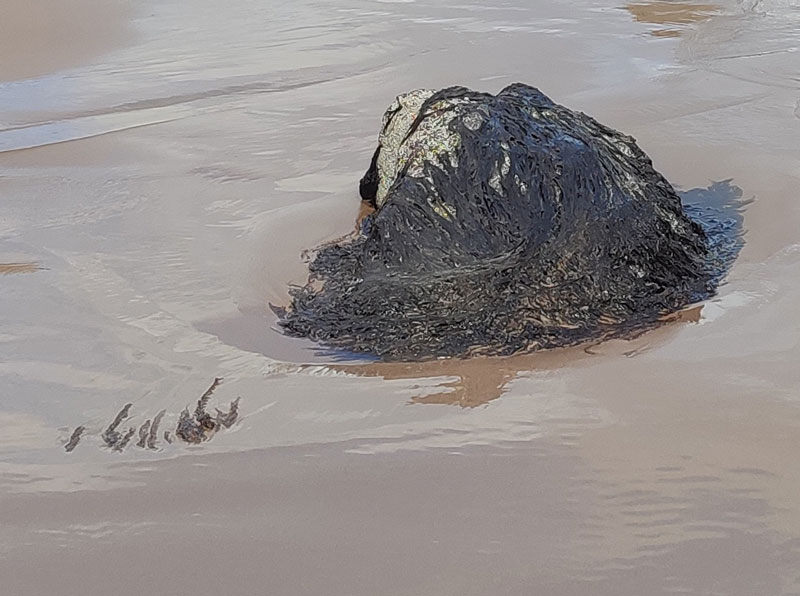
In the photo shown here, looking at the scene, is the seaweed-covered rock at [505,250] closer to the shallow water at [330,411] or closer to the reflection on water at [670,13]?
the shallow water at [330,411]

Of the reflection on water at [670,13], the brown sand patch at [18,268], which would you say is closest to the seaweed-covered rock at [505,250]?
the brown sand patch at [18,268]

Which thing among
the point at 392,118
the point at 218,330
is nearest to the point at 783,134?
the point at 392,118

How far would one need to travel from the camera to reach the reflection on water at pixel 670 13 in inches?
338

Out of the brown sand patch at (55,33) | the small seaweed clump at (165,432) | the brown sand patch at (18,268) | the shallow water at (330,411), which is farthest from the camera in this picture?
the brown sand patch at (55,33)

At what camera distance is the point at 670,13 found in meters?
9.18

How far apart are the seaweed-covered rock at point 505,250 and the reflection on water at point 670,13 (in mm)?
5052

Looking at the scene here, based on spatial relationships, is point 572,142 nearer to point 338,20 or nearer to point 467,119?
point 467,119

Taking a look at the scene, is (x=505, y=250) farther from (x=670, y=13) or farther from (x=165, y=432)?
(x=670, y=13)

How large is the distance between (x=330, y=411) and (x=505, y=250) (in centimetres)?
99

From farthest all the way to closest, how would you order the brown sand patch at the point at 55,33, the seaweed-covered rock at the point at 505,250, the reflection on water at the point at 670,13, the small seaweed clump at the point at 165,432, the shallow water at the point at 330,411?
1. the reflection on water at the point at 670,13
2. the brown sand patch at the point at 55,33
3. the seaweed-covered rock at the point at 505,250
4. the small seaweed clump at the point at 165,432
5. the shallow water at the point at 330,411

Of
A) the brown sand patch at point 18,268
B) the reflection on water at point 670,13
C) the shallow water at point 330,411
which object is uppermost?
the reflection on water at point 670,13

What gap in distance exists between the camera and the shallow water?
2.44m

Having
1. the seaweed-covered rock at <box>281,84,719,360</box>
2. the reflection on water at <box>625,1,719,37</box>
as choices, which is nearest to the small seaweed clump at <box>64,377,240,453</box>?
the seaweed-covered rock at <box>281,84,719,360</box>

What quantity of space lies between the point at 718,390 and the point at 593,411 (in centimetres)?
43
